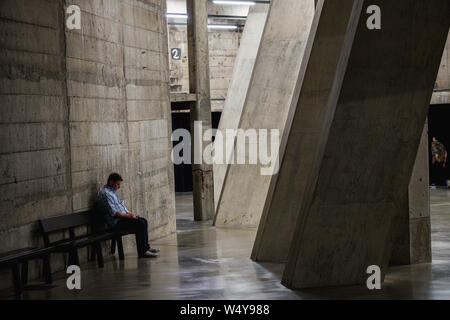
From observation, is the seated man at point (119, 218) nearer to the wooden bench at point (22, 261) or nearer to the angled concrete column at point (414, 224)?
the wooden bench at point (22, 261)

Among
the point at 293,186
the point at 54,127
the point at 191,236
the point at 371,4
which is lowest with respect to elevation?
the point at 191,236

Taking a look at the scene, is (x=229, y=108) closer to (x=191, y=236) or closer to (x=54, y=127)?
(x=191, y=236)

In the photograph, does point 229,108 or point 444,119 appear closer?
point 229,108

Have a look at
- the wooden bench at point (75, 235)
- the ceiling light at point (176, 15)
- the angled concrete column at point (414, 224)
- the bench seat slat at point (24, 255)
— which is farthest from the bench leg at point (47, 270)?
the ceiling light at point (176, 15)

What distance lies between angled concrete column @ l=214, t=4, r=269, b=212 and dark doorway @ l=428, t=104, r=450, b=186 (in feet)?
20.7

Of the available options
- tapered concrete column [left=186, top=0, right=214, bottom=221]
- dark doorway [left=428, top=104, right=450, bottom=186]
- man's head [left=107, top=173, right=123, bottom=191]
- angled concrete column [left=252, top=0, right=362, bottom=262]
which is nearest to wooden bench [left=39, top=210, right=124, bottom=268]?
man's head [left=107, top=173, right=123, bottom=191]

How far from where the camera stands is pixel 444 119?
75.8ft

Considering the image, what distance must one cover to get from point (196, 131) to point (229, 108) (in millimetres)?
2960

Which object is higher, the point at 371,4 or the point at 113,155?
the point at 371,4

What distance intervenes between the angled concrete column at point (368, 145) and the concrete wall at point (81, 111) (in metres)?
3.66

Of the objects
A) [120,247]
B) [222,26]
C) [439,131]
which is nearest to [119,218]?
[120,247]

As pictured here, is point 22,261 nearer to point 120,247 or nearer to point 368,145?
point 120,247

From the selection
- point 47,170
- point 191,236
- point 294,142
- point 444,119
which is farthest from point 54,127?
point 444,119

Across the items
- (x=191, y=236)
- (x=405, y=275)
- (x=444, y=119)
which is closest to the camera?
(x=405, y=275)
